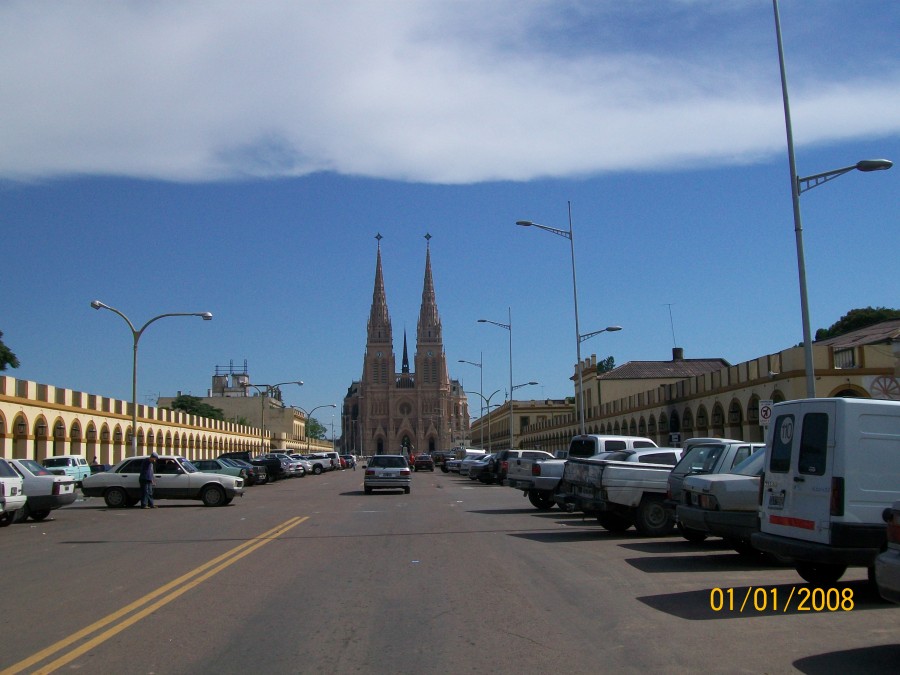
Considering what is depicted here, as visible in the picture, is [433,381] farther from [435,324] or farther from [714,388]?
[714,388]

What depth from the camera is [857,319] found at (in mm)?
77938

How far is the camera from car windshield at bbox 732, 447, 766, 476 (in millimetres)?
13034

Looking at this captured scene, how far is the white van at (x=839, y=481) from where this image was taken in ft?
30.2

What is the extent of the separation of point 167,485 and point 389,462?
32.0 ft

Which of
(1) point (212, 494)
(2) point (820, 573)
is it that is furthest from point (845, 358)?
(2) point (820, 573)

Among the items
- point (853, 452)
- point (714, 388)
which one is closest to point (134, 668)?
point (853, 452)

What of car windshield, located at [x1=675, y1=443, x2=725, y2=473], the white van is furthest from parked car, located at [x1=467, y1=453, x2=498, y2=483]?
the white van

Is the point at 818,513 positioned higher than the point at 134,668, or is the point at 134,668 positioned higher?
the point at 818,513

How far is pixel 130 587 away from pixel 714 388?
108 ft

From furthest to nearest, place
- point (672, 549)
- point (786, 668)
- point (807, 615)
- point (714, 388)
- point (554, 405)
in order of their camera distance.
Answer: point (554, 405) < point (714, 388) < point (672, 549) < point (807, 615) < point (786, 668)

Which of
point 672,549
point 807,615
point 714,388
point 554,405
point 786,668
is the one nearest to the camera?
point 786,668

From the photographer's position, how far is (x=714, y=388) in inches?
1564
